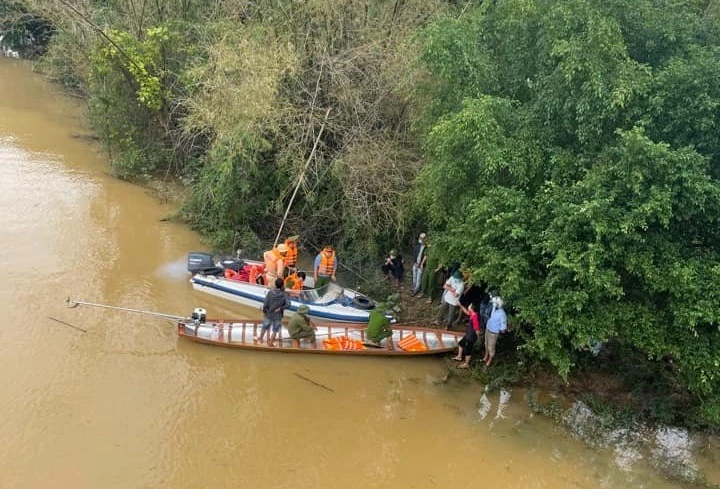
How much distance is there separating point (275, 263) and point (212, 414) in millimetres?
3591

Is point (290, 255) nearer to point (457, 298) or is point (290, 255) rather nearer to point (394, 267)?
point (394, 267)

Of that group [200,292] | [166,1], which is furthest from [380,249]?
[166,1]

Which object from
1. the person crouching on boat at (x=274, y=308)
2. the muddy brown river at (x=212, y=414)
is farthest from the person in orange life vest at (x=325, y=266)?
the muddy brown river at (x=212, y=414)

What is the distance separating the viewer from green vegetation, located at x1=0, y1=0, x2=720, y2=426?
27.3ft

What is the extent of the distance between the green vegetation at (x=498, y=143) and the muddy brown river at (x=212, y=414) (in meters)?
1.73

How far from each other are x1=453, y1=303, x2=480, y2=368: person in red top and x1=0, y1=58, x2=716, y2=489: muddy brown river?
38 cm

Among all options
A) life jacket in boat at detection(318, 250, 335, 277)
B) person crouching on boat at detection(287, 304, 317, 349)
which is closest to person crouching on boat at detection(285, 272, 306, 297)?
life jacket in boat at detection(318, 250, 335, 277)

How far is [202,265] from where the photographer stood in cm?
1338

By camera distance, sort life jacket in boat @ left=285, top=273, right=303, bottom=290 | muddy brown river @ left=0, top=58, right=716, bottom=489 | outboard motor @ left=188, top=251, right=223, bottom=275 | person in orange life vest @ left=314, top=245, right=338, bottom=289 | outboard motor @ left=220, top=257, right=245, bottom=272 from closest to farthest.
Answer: muddy brown river @ left=0, top=58, right=716, bottom=489 < life jacket in boat @ left=285, top=273, right=303, bottom=290 < person in orange life vest @ left=314, top=245, right=338, bottom=289 < outboard motor @ left=188, top=251, right=223, bottom=275 < outboard motor @ left=220, top=257, right=245, bottom=272

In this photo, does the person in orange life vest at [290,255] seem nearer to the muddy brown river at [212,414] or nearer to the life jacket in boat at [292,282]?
the life jacket in boat at [292,282]

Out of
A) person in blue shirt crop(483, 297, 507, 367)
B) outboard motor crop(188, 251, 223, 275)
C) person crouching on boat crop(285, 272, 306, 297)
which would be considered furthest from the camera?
outboard motor crop(188, 251, 223, 275)

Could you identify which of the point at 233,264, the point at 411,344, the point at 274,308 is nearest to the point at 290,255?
the point at 233,264

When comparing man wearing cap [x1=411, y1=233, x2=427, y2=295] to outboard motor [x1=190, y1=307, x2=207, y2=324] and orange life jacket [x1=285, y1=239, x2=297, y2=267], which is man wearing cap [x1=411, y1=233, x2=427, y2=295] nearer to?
orange life jacket [x1=285, y1=239, x2=297, y2=267]

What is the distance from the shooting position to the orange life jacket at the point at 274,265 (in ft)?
40.5
